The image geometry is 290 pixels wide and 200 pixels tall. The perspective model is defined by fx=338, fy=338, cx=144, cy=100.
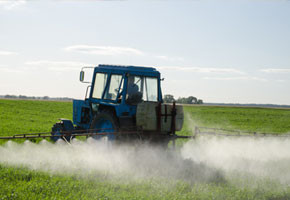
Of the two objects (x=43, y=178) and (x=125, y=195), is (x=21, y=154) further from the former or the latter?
(x=125, y=195)

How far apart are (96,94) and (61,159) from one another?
9.12 ft

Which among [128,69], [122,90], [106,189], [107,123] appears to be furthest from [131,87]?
[106,189]

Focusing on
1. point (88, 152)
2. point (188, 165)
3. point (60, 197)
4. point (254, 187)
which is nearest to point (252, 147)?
point (188, 165)

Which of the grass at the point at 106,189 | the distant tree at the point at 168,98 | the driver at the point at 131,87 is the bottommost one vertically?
the grass at the point at 106,189

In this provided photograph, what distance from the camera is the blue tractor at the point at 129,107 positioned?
30.7 feet

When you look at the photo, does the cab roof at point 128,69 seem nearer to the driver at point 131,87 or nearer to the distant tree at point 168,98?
the driver at point 131,87

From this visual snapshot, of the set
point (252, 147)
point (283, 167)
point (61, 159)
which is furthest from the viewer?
point (252, 147)

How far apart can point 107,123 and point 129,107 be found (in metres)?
0.90

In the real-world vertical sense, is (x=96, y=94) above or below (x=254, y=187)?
above

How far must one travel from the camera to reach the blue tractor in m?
9.37

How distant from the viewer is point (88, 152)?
9023 mm

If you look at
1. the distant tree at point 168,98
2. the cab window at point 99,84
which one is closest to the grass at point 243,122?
the distant tree at point 168,98

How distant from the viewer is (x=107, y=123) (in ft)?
32.8

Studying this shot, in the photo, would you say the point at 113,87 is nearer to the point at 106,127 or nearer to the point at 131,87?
the point at 131,87
